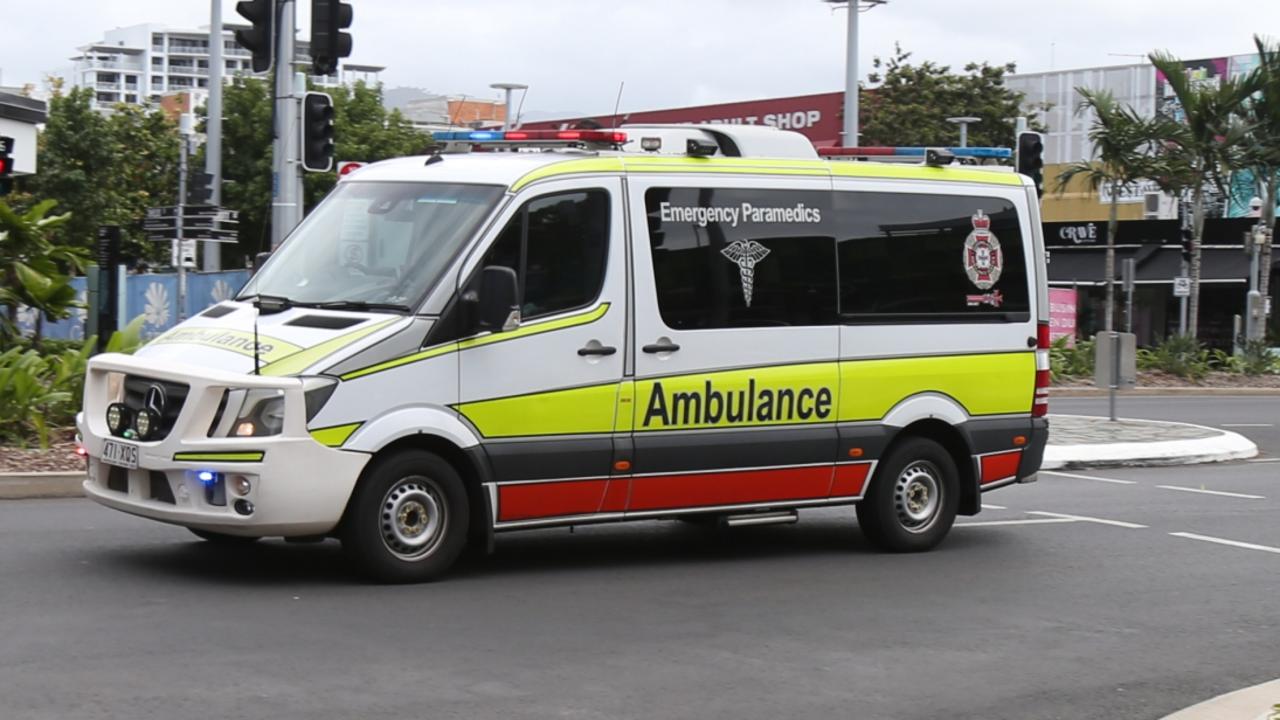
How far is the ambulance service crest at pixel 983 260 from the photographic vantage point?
11.6 metres

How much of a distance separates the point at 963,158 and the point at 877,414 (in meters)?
2.26

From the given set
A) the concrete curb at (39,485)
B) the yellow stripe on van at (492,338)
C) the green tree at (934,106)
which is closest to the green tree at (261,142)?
the green tree at (934,106)

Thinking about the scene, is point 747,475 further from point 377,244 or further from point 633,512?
point 377,244

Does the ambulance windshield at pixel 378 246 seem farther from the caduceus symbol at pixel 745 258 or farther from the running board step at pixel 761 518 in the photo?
the running board step at pixel 761 518

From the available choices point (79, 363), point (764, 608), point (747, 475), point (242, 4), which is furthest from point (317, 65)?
point (764, 608)

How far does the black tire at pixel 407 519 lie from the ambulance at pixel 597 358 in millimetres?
14

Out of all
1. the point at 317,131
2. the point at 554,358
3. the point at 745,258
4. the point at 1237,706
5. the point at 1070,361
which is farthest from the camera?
the point at 1070,361

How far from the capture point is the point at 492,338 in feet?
31.0

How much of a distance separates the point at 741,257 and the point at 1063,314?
26453mm

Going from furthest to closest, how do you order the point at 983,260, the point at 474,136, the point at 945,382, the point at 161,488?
1. the point at 983,260
2. the point at 945,382
3. the point at 474,136
4. the point at 161,488

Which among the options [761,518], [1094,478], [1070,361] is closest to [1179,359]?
[1070,361]

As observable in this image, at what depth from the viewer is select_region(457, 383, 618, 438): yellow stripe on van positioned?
31.0 ft

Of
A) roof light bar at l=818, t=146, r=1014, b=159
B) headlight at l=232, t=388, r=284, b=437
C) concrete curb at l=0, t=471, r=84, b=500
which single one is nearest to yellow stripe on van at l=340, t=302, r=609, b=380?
headlight at l=232, t=388, r=284, b=437

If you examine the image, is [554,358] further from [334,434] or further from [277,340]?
[277,340]
